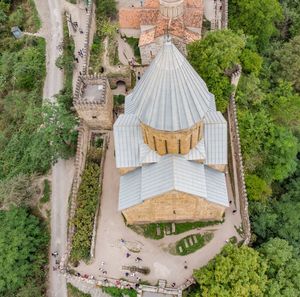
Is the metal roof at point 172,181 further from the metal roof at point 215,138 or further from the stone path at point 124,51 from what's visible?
the stone path at point 124,51

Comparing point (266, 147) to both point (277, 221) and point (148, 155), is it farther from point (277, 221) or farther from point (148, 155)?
point (148, 155)

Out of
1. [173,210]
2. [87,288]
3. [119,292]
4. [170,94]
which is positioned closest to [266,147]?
[173,210]

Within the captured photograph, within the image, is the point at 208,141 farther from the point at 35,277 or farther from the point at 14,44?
the point at 14,44

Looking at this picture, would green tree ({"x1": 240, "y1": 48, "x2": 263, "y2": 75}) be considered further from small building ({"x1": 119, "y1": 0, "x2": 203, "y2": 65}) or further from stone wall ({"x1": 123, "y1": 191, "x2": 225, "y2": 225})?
stone wall ({"x1": 123, "y1": 191, "x2": 225, "y2": 225})

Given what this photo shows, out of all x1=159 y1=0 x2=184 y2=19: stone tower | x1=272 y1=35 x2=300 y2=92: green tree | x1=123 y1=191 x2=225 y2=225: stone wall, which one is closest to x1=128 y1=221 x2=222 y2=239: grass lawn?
x1=123 y1=191 x2=225 y2=225: stone wall

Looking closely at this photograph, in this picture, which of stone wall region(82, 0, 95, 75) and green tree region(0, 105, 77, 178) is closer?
green tree region(0, 105, 77, 178)

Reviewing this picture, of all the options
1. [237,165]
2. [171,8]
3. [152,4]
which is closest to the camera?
[237,165]
